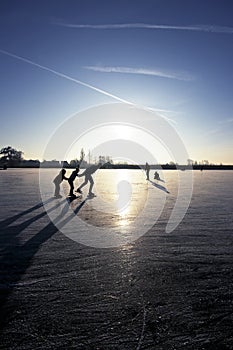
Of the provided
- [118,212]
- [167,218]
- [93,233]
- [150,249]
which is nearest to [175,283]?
[150,249]

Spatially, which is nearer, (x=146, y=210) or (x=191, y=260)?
(x=191, y=260)

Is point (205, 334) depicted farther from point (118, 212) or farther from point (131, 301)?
point (118, 212)

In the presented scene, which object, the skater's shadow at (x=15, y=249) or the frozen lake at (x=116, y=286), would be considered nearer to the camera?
the frozen lake at (x=116, y=286)

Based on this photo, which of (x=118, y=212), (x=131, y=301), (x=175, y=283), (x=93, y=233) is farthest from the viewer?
(x=118, y=212)

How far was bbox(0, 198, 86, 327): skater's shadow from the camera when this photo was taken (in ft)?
11.6

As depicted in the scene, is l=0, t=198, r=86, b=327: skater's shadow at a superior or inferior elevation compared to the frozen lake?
superior

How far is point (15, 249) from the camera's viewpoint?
16.8 ft

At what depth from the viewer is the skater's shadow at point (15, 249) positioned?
352cm

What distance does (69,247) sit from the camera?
212 inches

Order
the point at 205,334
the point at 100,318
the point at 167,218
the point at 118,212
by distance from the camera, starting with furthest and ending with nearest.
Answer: the point at 118,212
the point at 167,218
the point at 100,318
the point at 205,334

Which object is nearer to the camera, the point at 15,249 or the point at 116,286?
the point at 116,286

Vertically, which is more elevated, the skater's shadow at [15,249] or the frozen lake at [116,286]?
the skater's shadow at [15,249]

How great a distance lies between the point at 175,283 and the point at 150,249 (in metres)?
1.55

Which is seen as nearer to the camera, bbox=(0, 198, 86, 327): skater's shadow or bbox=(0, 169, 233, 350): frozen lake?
bbox=(0, 169, 233, 350): frozen lake
